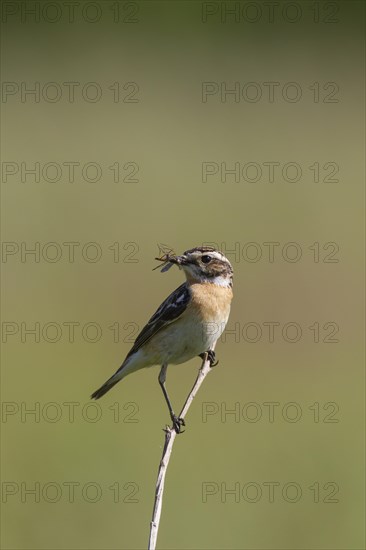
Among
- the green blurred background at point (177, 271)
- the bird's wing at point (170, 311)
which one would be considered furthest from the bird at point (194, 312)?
the green blurred background at point (177, 271)

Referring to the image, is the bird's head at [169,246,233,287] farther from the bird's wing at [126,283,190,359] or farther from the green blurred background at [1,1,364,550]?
the green blurred background at [1,1,364,550]

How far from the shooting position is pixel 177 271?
522 inches

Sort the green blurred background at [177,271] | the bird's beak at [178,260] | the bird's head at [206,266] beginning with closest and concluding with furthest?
the bird's beak at [178,260], the bird's head at [206,266], the green blurred background at [177,271]

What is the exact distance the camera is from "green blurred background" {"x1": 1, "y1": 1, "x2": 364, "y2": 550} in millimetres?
8391

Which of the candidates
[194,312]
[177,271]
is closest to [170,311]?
[194,312]

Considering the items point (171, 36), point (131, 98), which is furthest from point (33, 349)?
point (171, 36)

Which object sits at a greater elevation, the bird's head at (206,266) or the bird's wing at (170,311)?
the bird's head at (206,266)

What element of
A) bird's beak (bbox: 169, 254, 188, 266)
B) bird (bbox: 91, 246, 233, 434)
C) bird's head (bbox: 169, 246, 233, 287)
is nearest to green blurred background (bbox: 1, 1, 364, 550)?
bird (bbox: 91, 246, 233, 434)

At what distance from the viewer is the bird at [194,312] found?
6.68 meters

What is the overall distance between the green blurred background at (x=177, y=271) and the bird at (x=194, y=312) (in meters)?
1.83

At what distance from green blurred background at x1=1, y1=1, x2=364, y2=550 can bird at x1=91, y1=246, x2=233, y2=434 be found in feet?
6.02

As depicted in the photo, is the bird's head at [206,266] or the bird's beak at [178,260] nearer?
the bird's beak at [178,260]

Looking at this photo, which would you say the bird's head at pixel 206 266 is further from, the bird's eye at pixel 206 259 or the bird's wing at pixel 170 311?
the bird's wing at pixel 170 311

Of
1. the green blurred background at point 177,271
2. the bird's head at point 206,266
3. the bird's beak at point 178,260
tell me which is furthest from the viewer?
the green blurred background at point 177,271
